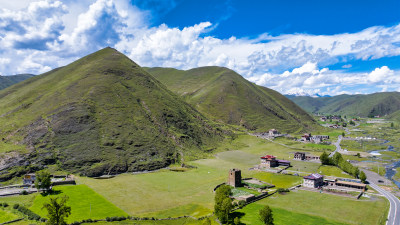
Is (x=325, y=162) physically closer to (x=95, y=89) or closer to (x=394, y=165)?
(x=394, y=165)

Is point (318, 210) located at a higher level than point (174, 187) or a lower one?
lower

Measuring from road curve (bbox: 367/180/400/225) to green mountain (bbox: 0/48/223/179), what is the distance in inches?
3603

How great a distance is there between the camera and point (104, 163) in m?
118

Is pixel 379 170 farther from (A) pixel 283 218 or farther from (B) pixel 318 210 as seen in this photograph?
(A) pixel 283 218

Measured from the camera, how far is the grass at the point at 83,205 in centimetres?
6875

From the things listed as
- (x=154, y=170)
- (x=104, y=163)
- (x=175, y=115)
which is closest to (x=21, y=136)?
(x=104, y=163)

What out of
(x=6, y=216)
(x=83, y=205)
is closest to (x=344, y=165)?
(x=83, y=205)

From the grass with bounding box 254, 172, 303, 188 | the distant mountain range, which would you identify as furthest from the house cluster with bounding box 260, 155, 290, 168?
the distant mountain range

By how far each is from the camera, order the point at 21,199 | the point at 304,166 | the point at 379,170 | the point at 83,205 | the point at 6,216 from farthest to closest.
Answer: the point at 304,166 → the point at 379,170 → the point at 21,199 → the point at 83,205 → the point at 6,216

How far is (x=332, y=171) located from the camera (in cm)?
11512

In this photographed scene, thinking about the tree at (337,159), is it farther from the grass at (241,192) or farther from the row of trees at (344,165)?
the grass at (241,192)

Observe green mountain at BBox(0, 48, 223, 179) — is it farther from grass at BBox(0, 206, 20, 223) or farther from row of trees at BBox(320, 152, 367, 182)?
row of trees at BBox(320, 152, 367, 182)

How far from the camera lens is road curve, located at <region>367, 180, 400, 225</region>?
63.8 metres

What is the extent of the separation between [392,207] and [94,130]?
133762mm
